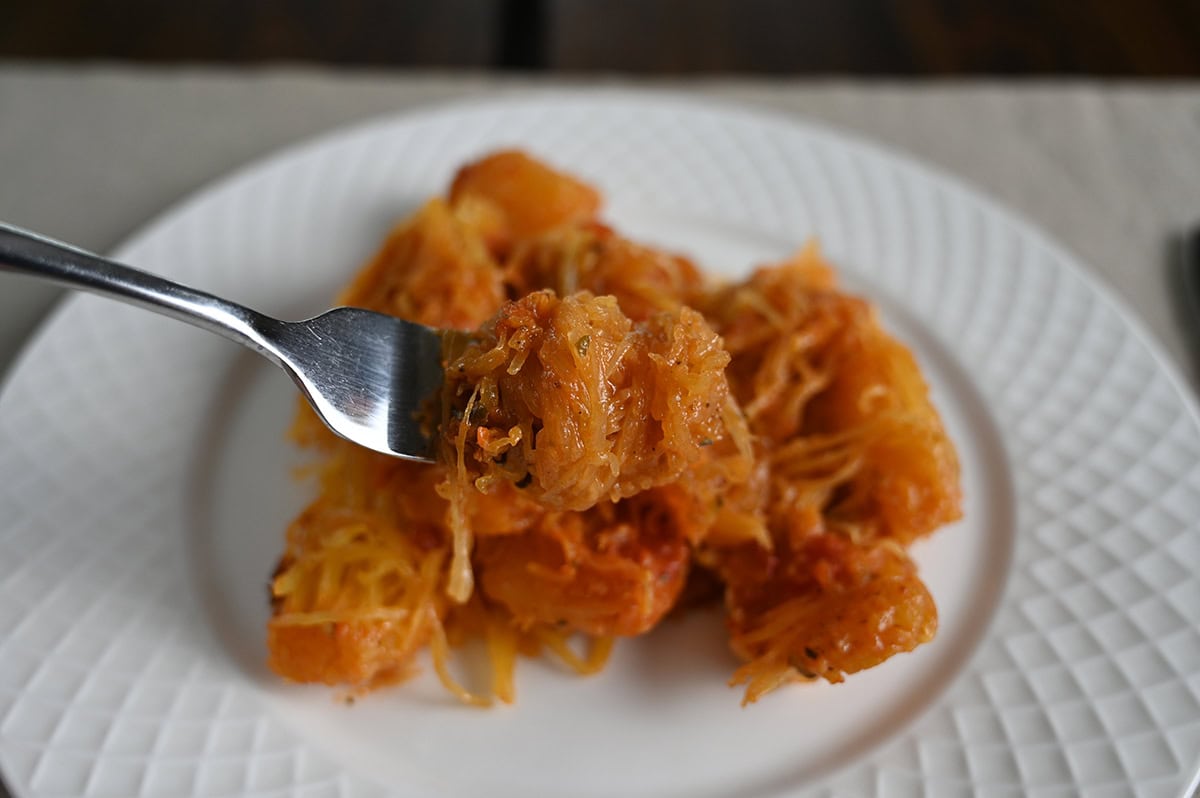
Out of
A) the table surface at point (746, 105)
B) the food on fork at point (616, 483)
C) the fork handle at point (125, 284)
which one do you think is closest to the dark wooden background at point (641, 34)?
the table surface at point (746, 105)

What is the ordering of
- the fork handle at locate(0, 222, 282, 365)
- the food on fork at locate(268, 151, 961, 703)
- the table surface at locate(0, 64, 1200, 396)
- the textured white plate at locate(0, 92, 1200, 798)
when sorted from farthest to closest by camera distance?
the table surface at locate(0, 64, 1200, 396) → the textured white plate at locate(0, 92, 1200, 798) → the food on fork at locate(268, 151, 961, 703) → the fork handle at locate(0, 222, 282, 365)

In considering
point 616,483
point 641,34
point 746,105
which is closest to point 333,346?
point 616,483

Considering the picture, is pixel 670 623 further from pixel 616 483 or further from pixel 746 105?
pixel 746 105

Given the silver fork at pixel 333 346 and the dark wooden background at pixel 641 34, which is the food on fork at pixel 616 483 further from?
the dark wooden background at pixel 641 34

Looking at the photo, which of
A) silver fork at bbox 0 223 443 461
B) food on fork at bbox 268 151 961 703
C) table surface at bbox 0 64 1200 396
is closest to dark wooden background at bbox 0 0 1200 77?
table surface at bbox 0 64 1200 396

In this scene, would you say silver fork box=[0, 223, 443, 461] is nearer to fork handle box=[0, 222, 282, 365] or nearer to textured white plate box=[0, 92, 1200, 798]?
fork handle box=[0, 222, 282, 365]

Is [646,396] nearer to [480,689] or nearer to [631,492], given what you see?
[631,492]
